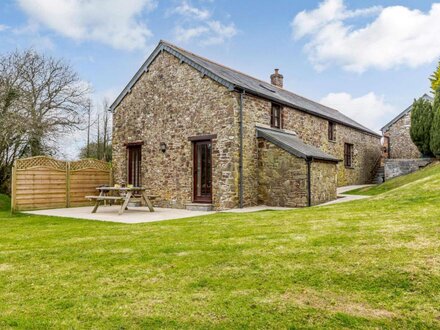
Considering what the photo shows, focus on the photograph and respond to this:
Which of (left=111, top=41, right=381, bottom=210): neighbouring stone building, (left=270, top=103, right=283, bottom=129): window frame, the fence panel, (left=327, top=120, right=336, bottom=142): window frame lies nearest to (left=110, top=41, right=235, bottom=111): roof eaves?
(left=111, top=41, right=381, bottom=210): neighbouring stone building

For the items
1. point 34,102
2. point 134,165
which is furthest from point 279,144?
point 34,102

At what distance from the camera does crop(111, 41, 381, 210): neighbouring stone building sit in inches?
517

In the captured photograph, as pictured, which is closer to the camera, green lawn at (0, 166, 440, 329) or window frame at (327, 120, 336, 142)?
green lawn at (0, 166, 440, 329)

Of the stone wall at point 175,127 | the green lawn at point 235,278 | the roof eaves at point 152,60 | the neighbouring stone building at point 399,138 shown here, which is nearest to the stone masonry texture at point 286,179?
the stone wall at point 175,127

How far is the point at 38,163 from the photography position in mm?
14227

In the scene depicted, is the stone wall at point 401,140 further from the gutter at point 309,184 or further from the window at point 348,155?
the gutter at point 309,184

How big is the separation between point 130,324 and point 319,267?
7.96 ft

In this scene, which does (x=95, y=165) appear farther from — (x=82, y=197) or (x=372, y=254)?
(x=372, y=254)

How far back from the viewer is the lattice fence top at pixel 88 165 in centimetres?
1579

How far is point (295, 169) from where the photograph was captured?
13.1m

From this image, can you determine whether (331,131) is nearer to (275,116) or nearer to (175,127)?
(275,116)

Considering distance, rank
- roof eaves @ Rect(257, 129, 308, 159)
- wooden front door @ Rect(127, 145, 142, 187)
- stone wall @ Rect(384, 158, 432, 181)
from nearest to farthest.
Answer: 1. roof eaves @ Rect(257, 129, 308, 159)
2. wooden front door @ Rect(127, 145, 142, 187)
3. stone wall @ Rect(384, 158, 432, 181)

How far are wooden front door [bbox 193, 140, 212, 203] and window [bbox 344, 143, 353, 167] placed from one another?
11948mm

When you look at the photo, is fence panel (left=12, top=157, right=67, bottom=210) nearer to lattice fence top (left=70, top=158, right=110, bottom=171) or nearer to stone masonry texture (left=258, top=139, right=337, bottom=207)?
lattice fence top (left=70, top=158, right=110, bottom=171)
